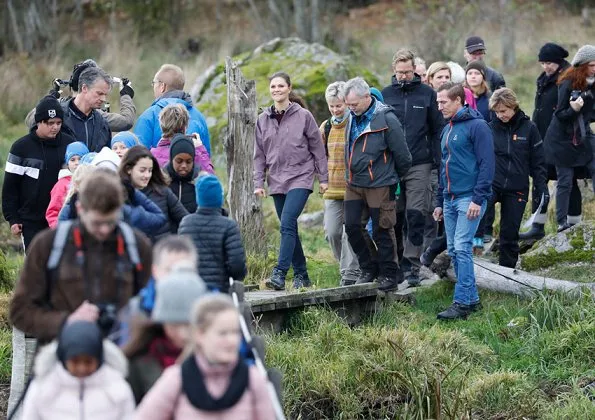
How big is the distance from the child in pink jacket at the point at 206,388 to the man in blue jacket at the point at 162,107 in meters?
4.80

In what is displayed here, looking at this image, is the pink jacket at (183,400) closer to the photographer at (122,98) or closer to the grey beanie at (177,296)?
the grey beanie at (177,296)

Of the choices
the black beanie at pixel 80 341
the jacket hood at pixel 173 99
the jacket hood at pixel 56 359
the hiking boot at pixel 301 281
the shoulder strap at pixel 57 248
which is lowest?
the hiking boot at pixel 301 281

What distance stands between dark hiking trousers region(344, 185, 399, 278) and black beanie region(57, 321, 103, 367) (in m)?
5.09

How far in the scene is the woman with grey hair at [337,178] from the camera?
10.1 metres

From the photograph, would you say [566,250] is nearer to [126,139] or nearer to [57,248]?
[126,139]

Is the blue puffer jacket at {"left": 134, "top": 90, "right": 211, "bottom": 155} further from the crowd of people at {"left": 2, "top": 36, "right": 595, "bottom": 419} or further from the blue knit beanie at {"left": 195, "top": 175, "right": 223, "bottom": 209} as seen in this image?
the blue knit beanie at {"left": 195, "top": 175, "right": 223, "bottom": 209}

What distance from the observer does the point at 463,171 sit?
9406 mm

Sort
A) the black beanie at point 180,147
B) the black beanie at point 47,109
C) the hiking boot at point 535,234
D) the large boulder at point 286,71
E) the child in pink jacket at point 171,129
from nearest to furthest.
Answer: the black beanie at point 180,147
the black beanie at point 47,109
the child in pink jacket at point 171,129
the hiking boot at point 535,234
the large boulder at point 286,71

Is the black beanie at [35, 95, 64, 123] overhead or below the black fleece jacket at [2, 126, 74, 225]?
overhead

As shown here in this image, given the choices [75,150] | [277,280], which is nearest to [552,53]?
[277,280]

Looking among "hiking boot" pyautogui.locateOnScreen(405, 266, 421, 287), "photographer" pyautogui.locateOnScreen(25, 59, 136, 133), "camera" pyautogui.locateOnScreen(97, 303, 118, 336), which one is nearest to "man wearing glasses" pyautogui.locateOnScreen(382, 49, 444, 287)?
"hiking boot" pyautogui.locateOnScreen(405, 266, 421, 287)

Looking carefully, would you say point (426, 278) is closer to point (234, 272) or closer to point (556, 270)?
point (556, 270)

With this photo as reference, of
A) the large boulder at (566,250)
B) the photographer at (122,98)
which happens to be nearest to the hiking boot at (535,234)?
the large boulder at (566,250)

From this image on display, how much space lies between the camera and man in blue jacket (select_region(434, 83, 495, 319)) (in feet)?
30.6
